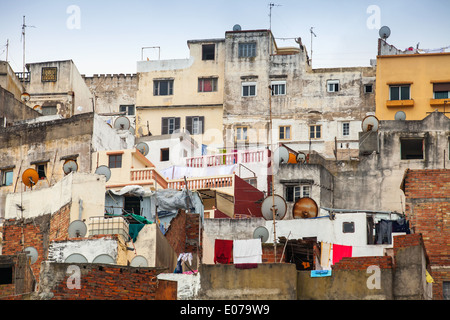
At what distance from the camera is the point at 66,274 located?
86.8 feet

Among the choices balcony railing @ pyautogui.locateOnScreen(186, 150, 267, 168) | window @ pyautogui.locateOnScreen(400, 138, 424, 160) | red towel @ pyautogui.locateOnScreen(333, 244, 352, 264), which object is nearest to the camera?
red towel @ pyautogui.locateOnScreen(333, 244, 352, 264)

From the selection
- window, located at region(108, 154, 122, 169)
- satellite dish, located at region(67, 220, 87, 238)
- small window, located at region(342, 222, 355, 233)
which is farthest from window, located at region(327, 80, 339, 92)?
satellite dish, located at region(67, 220, 87, 238)

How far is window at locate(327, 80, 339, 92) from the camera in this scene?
61031 millimetres

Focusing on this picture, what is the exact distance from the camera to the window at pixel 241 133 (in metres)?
60.6

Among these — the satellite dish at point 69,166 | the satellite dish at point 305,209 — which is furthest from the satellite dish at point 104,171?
the satellite dish at point 305,209

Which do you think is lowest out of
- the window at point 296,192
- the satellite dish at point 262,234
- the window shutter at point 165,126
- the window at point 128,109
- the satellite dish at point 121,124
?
the satellite dish at point 262,234

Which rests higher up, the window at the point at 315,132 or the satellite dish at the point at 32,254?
the window at the point at 315,132

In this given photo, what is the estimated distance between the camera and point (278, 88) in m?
61.4

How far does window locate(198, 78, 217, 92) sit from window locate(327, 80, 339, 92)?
7.14 meters

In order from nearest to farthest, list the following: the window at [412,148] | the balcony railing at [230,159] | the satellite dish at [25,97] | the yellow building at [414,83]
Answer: the window at [412,148]
the balcony railing at [230,159]
the yellow building at [414,83]
the satellite dish at [25,97]

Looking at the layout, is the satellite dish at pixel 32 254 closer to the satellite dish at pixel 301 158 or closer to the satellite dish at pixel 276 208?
the satellite dish at pixel 276 208

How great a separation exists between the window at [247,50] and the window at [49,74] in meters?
11.5

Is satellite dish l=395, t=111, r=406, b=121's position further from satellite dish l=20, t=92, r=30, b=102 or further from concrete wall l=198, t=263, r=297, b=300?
concrete wall l=198, t=263, r=297, b=300
